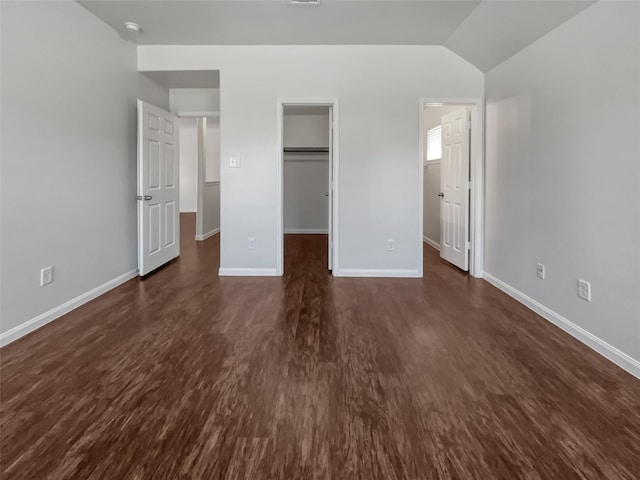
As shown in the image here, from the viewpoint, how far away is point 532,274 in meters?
3.25

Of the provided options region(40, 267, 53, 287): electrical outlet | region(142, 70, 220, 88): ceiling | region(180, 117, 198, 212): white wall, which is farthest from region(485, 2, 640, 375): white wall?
region(180, 117, 198, 212): white wall

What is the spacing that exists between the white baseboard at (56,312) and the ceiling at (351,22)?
7.81 feet

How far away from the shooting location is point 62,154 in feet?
9.80

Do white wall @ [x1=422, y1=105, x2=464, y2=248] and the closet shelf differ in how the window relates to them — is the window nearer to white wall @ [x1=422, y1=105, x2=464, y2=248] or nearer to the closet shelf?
white wall @ [x1=422, y1=105, x2=464, y2=248]

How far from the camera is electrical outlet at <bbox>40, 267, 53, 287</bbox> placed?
2789 mm

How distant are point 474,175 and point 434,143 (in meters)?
2.10

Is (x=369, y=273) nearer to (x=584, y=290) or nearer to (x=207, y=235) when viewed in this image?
(x=584, y=290)

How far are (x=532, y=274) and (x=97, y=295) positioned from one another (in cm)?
377

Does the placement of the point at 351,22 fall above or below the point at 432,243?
above

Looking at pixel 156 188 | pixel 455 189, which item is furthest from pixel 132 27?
pixel 455 189

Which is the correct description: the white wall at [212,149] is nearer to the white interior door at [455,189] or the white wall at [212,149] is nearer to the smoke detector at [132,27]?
the smoke detector at [132,27]

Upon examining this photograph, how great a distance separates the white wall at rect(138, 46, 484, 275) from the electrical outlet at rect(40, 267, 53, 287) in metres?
1.74

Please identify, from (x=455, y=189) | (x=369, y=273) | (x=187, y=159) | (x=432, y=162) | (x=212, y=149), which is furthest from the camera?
(x=187, y=159)

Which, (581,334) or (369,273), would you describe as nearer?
(581,334)
